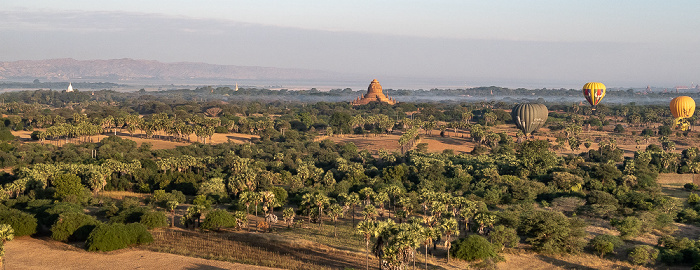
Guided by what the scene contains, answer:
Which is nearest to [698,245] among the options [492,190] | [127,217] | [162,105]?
[492,190]

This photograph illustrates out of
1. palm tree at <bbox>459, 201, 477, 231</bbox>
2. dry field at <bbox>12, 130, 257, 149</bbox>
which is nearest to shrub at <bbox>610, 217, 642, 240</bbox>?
palm tree at <bbox>459, 201, 477, 231</bbox>

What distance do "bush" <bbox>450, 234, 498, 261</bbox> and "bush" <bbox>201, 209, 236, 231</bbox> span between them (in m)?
17.6

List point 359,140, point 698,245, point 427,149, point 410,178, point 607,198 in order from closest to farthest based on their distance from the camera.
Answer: point 698,245 < point 607,198 < point 410,178 < point 427,149 < point 359,140

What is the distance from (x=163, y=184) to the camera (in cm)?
6075

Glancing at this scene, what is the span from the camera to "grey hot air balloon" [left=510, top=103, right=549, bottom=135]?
97.5m

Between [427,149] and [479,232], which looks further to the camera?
[427,149]

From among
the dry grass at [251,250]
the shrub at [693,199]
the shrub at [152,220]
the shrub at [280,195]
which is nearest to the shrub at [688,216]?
the shrub at [693,199]

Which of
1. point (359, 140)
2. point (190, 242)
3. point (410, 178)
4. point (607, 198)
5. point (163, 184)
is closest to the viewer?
point (190, 242)

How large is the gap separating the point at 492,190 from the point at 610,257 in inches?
681

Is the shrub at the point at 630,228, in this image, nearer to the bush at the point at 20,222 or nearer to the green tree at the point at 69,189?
the bush at the point at 20,222

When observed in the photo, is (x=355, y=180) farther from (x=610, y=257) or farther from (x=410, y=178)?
(x=610, y=257)

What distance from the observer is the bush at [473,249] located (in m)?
38.7

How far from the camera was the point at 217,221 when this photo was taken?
150ft

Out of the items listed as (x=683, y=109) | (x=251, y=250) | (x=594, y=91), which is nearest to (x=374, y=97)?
(x=594, y=91)
